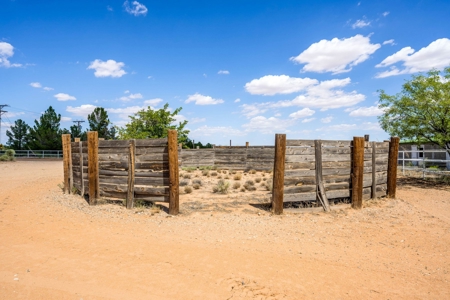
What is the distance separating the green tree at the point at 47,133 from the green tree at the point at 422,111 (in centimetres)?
4618

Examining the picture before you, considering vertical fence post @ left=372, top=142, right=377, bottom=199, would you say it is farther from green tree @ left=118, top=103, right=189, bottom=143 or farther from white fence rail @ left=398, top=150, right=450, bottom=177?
green tree @ left=118, top=103, right=189, bottom=143

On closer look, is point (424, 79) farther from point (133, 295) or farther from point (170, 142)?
point (133, 295)

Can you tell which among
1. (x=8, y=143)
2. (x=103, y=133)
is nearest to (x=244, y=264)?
(x=103, y=133)

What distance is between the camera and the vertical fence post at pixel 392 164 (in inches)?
399

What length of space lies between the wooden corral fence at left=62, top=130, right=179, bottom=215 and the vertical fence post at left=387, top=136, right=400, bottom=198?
7.67m

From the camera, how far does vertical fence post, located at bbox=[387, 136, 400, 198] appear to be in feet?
33.3

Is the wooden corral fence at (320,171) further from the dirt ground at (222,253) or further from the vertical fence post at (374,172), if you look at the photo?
the dirt ground at (222,253)

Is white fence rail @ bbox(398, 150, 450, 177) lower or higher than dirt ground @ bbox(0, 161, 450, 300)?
higher

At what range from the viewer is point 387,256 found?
17.3 ft

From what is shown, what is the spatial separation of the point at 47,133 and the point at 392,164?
49107mm

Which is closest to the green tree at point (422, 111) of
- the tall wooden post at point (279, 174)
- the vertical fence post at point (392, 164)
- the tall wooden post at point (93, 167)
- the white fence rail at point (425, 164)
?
the white fence rail at point (425, 164)

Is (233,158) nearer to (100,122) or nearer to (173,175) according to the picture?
(173,175)

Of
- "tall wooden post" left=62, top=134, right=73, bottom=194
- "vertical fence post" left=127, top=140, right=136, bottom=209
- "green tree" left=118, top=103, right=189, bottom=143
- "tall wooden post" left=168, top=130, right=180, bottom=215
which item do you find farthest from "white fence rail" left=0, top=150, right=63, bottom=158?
"tall wooden post" left=168, top=130, right=180, bottom=215

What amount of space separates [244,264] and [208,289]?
958 mm
